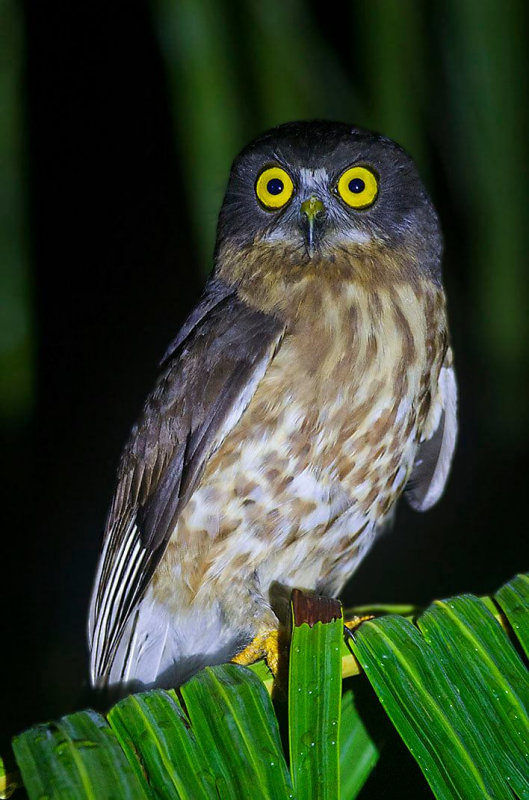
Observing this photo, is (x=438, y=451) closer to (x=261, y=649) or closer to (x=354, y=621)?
(x=354, y=621)

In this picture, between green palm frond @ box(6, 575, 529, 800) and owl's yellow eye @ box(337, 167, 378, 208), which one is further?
owl's yellow eye @ box(337, 167, 378, 208)

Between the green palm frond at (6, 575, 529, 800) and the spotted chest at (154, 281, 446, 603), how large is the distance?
0.55m

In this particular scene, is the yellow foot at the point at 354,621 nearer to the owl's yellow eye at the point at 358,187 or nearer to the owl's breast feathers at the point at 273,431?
the owl's breast feathers at the point at 273,431

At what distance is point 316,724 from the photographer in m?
0.91

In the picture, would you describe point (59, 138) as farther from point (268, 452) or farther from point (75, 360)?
point (268, 452)

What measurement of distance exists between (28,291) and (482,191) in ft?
3.13

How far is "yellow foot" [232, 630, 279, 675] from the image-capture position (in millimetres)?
1536

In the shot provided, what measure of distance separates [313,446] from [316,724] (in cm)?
75

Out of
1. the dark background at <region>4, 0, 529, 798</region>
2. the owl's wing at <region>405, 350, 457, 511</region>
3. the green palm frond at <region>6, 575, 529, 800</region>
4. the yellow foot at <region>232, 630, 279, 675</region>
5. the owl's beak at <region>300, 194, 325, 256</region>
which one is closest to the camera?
the green palm frond at <region>6, 575, 529, 800</region>

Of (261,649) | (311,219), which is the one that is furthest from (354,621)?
(311,219)

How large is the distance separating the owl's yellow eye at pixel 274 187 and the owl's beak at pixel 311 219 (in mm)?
78

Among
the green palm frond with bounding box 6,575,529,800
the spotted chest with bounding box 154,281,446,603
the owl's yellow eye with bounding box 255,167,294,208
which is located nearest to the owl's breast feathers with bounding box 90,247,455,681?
the spotted chest with bounding box 154,281,446,603

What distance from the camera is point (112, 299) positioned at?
399 centimetres

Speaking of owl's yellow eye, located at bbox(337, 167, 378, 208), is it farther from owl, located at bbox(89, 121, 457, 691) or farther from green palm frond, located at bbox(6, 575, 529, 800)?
green palm frond, located at bbox(6, 575, 529, 800)
